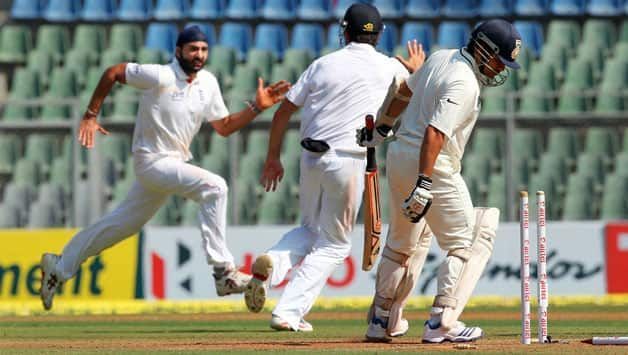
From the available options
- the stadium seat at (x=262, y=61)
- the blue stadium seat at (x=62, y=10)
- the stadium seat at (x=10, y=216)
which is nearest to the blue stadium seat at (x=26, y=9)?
the blue stadium seat at (x=62, y=10)

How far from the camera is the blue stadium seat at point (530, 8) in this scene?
19.1m

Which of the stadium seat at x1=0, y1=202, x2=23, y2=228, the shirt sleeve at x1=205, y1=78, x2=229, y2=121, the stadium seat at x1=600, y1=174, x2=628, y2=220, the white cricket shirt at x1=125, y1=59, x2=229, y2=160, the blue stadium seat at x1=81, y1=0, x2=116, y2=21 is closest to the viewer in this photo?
the white cricket shirt at x1=125, y1=59, x2=229, y2=160

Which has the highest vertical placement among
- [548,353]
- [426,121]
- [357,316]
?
[426,121]

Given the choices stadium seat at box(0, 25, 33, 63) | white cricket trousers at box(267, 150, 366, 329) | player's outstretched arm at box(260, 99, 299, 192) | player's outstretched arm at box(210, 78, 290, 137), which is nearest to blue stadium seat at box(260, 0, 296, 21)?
stadium seat at box(0, 25, 33, 63)

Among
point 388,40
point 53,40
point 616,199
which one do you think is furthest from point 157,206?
point 53,40

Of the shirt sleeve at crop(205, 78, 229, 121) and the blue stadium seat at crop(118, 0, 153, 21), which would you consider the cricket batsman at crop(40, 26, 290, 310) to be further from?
the blue stadium seat at crop(118, 0, 153, 21)

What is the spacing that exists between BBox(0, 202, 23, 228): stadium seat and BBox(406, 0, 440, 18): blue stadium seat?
6447 mm

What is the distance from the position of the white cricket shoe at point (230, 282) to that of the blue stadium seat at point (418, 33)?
851 centimetres

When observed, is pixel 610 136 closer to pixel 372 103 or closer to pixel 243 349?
pixel 372 103

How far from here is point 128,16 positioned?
64.4 ft

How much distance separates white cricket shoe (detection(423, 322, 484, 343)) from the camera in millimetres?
8039

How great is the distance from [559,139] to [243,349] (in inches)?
351

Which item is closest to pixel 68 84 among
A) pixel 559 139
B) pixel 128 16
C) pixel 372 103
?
pixel 128 16

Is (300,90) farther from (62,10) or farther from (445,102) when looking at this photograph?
(62,10)
